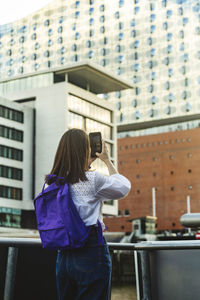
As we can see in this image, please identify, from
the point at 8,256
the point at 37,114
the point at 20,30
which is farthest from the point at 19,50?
the point at 8,256

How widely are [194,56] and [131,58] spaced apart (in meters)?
9.54

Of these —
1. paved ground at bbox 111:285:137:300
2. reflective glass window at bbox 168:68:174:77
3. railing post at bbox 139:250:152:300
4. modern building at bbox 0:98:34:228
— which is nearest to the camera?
railing post at bbox 139:250:152:300

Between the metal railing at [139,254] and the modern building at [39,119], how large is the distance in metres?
55.1

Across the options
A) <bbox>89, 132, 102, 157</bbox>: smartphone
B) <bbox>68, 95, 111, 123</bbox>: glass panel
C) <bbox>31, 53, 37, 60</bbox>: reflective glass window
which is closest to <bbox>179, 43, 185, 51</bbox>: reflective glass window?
<bbox>68, 95, 111, 123</bbox>: glass panel

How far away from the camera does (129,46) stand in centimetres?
8281

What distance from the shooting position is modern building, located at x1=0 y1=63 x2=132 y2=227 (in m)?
60.8

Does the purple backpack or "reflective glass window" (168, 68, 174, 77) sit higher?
"reflective glass window" (168, 68, 174, 77)

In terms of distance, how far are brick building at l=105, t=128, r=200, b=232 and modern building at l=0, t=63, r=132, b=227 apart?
13.6 metres

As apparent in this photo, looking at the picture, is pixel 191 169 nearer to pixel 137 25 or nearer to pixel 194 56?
pixel 194 56

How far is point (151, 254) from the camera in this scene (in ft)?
13.1

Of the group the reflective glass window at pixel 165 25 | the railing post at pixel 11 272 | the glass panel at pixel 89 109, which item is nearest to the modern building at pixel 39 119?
the glass panel at pixel 89 109

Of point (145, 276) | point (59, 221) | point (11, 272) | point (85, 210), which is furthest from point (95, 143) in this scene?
point (11, 272)

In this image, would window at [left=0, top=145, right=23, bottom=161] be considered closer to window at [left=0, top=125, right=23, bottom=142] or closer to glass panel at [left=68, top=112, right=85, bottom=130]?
window at [left=0, top=125, right=23, bottom=142]

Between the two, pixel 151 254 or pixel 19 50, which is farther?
pixel 19 50
